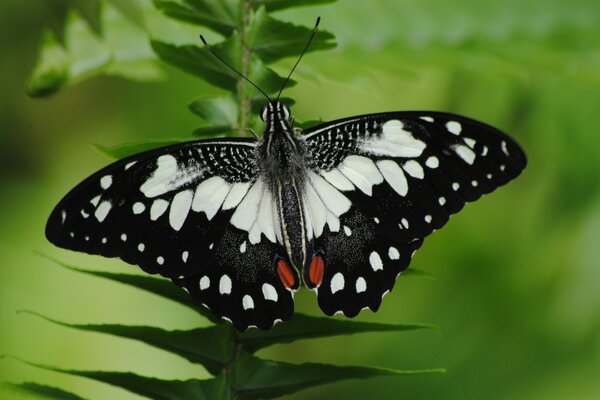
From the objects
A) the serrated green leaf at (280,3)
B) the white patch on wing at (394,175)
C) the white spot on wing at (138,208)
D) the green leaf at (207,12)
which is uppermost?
the serrated green leaf at (280,3)

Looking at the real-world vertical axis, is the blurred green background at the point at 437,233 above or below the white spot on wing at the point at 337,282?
above

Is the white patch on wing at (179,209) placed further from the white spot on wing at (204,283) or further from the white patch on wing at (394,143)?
the white patch on wing at (394,143)

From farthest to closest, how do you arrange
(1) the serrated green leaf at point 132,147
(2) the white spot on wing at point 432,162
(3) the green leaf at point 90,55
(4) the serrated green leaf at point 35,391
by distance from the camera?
(3) the green leaf at point 90,55 < (2) the white spot on wing at point 432,162 < (1) the serrated green leaf at point 132,147 < (4) the serrated green leaf at point 35,391

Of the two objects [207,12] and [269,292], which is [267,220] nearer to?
[269,292]

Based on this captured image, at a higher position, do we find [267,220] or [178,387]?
[267,220]

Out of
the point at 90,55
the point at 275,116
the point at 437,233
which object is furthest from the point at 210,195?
the point at 437,233

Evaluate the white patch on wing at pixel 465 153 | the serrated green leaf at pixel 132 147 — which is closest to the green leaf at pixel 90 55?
the serrated green leaf at pixel 132 147
